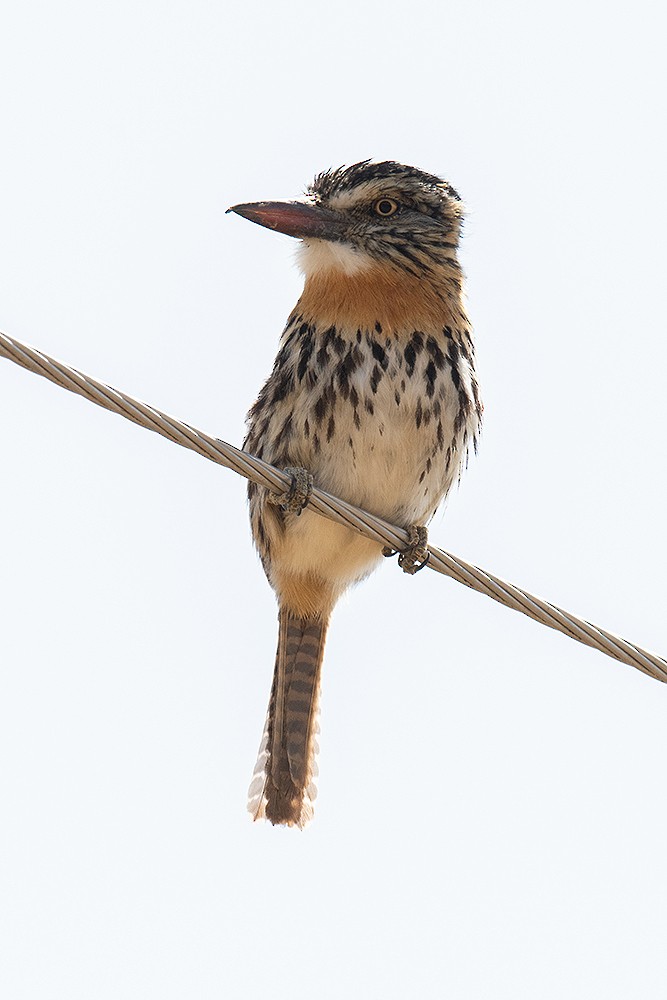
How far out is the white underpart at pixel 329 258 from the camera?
27.0 ft

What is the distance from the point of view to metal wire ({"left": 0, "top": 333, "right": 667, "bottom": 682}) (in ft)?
19.0

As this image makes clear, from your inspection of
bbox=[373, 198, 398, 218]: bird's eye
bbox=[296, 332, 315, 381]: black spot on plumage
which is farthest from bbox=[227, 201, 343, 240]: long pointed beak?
bbox=[296, 332, 315, 381]: black spot on plumage

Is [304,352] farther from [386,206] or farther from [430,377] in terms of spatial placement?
[386,206]

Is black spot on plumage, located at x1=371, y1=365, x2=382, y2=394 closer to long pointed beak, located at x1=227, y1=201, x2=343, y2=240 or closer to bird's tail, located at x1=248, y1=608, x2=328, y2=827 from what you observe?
long pointed beak, located at x1=227, y1=201, x2=343, y2=240

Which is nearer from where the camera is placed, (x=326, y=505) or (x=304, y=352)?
(x=326, y=505)

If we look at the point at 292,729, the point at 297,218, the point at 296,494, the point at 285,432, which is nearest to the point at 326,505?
the point at 296,494

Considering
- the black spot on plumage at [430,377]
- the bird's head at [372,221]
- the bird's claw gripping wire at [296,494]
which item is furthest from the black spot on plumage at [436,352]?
the bird's claw gripping wire at [296,494]

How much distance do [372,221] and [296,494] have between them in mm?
1760

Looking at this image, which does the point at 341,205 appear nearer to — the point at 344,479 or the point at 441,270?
the point at 441,270

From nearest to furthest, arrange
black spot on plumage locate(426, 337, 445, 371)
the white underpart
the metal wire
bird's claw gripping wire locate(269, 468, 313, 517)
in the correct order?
the metal wire < bird's claw gripping wire locate(269, 468, 313, 517) < black spot on plumage locate(426, 337, 445, 371) < the white underpart

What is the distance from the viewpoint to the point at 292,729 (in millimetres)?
9352

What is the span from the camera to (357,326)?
803 cm

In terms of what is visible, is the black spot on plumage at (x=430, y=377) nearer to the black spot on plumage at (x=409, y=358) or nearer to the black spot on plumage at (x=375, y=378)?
the black spot on plumage at (x=409, y=358)

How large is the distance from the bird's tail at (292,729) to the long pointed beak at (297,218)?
7.24 ft
